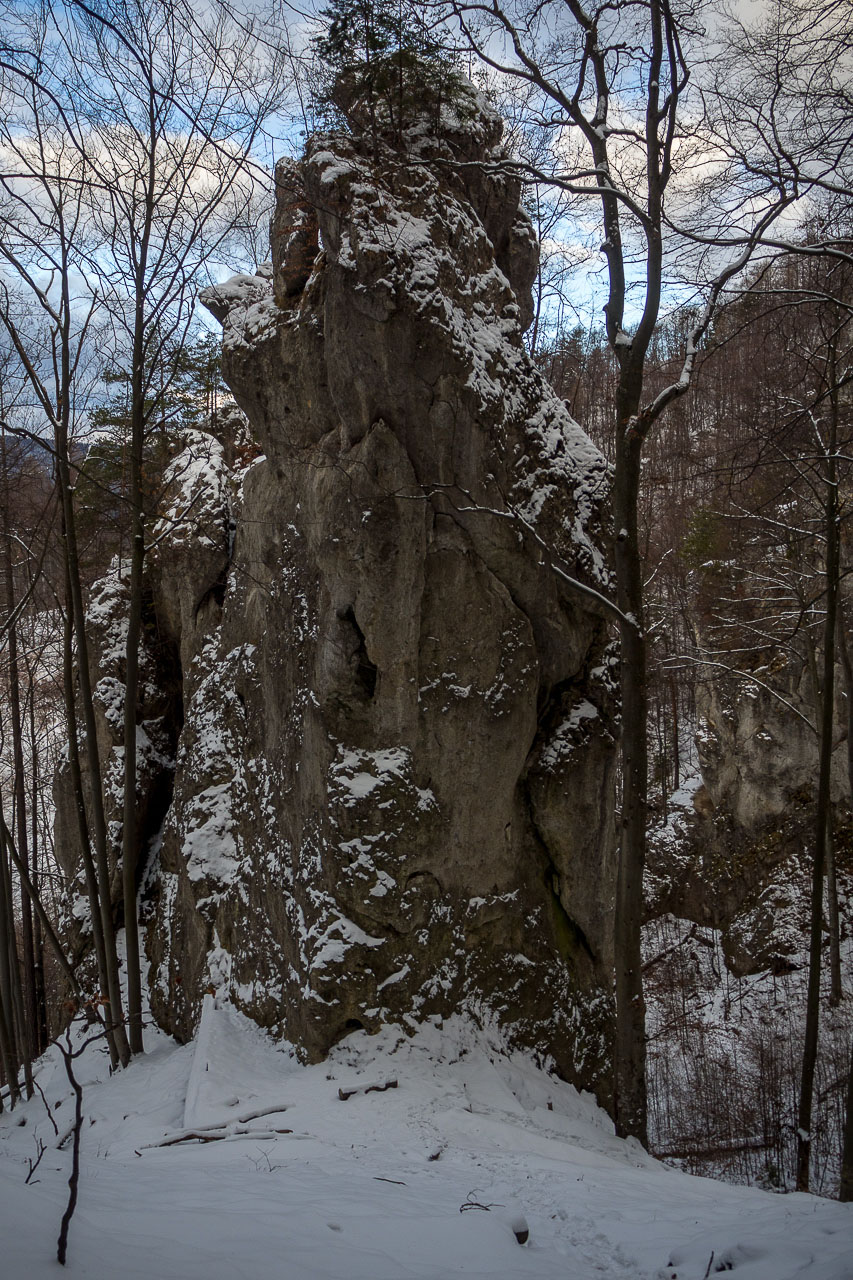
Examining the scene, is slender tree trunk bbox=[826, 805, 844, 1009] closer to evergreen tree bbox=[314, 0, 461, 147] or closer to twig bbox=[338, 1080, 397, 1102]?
twig bbox=[338, 1080, 397, 1102]

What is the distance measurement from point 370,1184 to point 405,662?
4.21 metres

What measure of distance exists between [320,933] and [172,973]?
283cm

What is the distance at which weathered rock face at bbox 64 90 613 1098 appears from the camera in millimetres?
7094

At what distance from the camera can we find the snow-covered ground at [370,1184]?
3000mm

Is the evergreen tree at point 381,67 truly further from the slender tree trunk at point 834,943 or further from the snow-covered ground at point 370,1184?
the slender tree trunk at point 834,943

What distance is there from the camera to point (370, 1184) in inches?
168

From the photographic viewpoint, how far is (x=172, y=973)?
347 inches

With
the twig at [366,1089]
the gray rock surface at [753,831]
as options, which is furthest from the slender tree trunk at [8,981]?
the gray rock surface at [753,831]

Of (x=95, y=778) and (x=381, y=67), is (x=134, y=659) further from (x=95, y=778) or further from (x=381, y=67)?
(x=381, y=67)

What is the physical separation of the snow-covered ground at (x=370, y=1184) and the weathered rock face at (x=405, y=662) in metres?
0.50

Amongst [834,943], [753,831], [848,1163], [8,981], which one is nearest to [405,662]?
[848,1163]

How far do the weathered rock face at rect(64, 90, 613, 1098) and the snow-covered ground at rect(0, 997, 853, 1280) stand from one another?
0.50 m

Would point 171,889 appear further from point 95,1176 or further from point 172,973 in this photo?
point 95,1176

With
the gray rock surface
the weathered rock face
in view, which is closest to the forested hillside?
the weathered rock face
